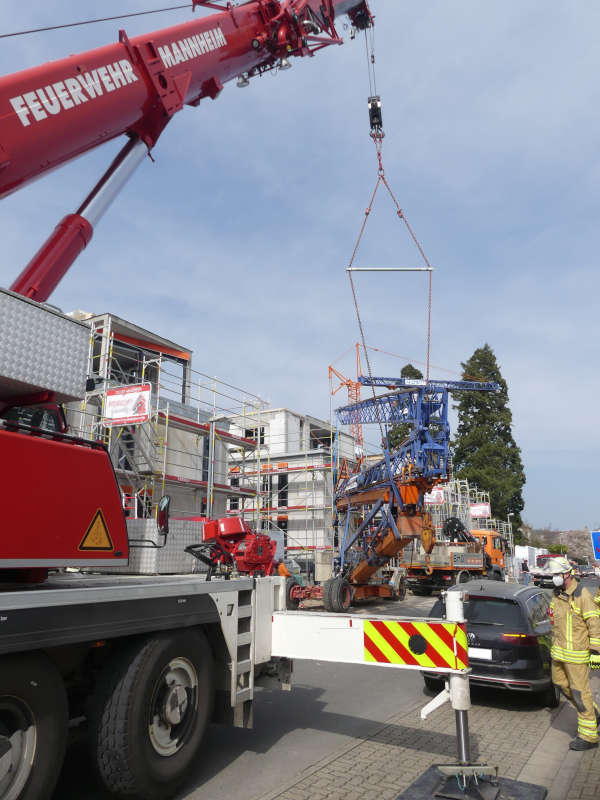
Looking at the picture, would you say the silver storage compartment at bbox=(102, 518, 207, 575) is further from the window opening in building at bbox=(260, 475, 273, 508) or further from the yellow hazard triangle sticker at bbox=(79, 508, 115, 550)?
the window opening in building at bbox=(260, 475, 273, 508)

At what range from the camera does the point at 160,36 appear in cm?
766

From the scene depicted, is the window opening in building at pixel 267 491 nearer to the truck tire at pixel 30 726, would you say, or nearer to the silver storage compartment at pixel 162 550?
the silver storage compartment at pixel 162 550

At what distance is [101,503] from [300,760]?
3.15m

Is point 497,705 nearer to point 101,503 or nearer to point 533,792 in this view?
point 533,792

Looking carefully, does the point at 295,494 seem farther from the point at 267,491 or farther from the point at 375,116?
the point at 375,116

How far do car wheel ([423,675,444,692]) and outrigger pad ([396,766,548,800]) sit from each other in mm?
3536

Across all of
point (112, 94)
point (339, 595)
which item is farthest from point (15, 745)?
point (339, 595)

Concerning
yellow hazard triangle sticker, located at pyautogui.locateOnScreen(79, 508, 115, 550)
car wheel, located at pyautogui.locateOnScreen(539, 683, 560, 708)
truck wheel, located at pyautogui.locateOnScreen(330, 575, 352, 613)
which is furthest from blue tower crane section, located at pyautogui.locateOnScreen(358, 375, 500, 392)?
yellow hazard triangle sticker, located at pyautogui.locateOnScreen(79, 508, 115, 550)

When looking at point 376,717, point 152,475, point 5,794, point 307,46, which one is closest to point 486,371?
point 152,475

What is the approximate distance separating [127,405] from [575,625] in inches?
487

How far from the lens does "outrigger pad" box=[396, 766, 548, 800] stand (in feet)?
14.3

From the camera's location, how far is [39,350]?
14.0 feet

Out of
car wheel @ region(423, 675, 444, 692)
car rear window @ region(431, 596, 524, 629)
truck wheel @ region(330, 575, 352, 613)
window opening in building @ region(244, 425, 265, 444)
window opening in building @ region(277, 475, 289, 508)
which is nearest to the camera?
car rear window @ region(431, 596, 524, 629)

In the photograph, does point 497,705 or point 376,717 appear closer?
point 376,717
